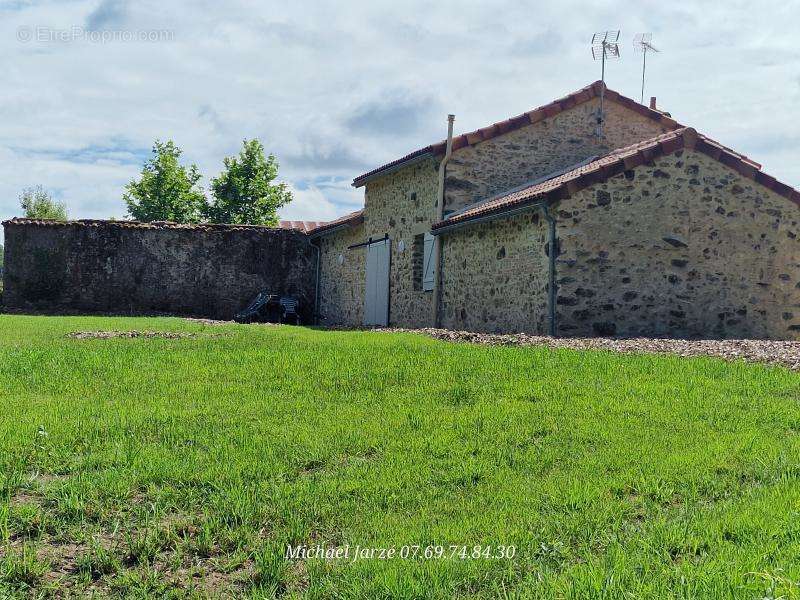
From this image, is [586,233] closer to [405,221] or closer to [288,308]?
[405,221]

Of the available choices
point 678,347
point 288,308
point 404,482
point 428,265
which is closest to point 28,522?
point 404,482

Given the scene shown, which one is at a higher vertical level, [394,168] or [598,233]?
[394,168]

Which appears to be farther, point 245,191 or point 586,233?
point 245,191

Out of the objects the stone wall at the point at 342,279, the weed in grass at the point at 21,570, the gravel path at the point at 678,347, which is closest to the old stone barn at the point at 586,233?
the stone wall at the point at 342,279

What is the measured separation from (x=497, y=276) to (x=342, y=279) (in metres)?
8.55

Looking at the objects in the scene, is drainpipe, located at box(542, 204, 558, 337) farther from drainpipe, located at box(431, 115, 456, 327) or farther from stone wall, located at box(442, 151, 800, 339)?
drainpipe, located at box(431, 115, 456, 327)

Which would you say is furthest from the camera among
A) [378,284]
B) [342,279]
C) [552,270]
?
[342,279]

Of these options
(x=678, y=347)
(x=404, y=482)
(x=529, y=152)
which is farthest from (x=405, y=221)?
(x=404, y=482)

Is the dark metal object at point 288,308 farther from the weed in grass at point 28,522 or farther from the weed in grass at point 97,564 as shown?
the weed in grass at point 97,564

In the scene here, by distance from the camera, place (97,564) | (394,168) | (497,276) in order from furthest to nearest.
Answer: (394,168)
(497,276)
(97,564)

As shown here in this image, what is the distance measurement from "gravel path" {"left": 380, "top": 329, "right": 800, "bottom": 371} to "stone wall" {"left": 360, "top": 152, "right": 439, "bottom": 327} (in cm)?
558

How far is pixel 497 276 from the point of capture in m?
14.0

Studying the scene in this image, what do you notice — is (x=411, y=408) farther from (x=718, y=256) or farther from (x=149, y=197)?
(x=149, y=197)

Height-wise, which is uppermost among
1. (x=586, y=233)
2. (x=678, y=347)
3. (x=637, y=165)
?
(x=637, y=165)
